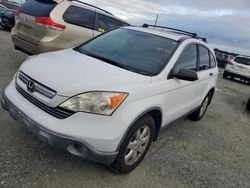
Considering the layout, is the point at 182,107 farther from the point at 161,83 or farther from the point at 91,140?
the point at 91,140

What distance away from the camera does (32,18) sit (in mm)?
6562

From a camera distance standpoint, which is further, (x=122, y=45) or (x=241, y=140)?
(x=241, y=140)

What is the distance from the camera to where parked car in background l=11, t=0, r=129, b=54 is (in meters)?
6.39

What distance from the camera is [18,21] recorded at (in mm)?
6984

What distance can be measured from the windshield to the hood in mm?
252

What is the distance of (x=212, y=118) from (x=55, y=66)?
15.0 feet

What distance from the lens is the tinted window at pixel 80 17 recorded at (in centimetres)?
692

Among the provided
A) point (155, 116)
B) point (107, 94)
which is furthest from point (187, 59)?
point (107, 94)

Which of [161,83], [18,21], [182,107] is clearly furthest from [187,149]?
[18,21]

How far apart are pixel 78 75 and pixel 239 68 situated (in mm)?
15707

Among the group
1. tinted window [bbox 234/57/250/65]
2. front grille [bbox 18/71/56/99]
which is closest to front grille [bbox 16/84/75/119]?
front grille [bbox 18/71/56/99]

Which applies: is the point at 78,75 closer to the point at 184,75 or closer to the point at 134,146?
the point at 134,146

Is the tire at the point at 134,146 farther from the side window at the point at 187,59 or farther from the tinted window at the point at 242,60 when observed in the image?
the tinted window at the point at 242,60

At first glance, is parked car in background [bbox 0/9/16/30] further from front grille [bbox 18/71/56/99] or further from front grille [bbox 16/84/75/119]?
front grille [bbox 16/84/75/119]
